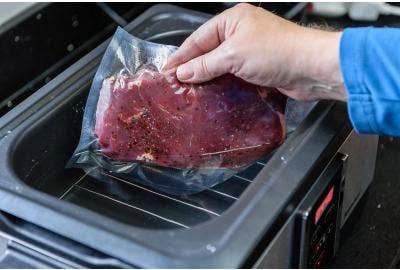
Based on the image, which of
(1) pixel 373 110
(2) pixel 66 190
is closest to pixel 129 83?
(2) pixel 66 190

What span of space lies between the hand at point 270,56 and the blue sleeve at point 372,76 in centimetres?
2

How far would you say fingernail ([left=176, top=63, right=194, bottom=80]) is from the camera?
89 cm

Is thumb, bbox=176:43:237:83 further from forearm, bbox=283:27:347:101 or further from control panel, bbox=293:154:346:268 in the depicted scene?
control panel, bbox=293:154:346:268

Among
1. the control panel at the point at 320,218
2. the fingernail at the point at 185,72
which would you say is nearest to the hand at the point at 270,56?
the fingernail at the point at 185,72

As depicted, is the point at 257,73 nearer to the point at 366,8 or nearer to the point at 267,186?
the point at 267,186

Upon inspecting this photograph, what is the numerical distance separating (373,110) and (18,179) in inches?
17.2

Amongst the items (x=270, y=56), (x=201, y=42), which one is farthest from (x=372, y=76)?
(x=201, y=42)

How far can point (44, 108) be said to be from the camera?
0.93 m

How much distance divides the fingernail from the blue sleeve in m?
0.21

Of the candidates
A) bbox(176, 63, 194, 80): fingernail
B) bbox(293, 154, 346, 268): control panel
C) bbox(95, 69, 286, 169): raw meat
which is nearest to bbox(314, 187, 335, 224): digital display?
bbox(293, 154, 346, 268): control panel

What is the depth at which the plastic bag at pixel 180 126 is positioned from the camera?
900 mm

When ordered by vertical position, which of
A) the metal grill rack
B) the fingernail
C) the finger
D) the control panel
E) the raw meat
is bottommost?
the control panel

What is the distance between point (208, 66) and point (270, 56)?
90 mm

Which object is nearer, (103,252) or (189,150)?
(103,252)
